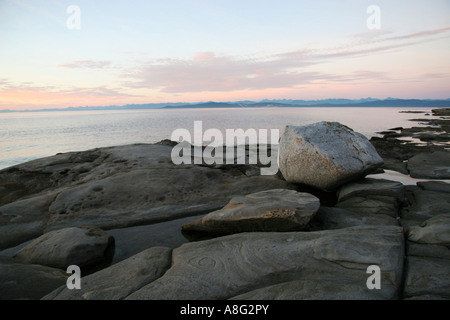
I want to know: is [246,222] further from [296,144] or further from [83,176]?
[83,176]

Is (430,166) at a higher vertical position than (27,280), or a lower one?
higher

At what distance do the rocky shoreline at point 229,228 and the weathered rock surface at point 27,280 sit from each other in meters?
0.02

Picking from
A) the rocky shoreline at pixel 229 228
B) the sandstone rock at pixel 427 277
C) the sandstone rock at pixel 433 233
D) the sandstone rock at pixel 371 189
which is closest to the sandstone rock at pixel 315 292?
the rocky shoreline at pixel 229 228

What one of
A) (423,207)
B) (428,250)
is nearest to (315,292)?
(428,250)

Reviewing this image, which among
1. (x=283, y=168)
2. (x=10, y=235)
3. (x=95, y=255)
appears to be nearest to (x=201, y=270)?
(x=95, y=255)

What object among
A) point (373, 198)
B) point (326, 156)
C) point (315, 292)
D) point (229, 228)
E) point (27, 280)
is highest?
point (326, 156)

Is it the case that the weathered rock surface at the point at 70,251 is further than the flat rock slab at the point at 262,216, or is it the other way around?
the flat rock slab at the point at 262,216

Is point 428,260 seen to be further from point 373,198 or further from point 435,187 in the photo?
point 435,187

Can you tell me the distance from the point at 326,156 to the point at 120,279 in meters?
6.60

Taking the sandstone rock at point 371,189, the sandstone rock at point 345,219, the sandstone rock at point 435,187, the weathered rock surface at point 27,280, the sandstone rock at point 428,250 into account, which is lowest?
the weathered rock surface at point 27,280

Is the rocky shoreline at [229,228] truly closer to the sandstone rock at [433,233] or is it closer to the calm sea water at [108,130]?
the sandstone rock at [433,233]

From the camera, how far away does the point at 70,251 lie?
5.72 meters

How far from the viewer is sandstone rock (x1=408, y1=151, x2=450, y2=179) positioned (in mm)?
12010

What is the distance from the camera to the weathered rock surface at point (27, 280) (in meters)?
4.46
